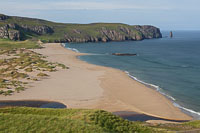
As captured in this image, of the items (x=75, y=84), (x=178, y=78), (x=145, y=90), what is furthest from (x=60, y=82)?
(x=178, y=78)

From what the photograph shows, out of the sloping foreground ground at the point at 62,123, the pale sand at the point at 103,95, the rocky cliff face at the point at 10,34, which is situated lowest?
the pale sand at the point at 103,95

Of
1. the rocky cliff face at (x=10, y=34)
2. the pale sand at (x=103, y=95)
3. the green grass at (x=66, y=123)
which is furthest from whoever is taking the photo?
the rocky cliff face at (x=10, y=34)

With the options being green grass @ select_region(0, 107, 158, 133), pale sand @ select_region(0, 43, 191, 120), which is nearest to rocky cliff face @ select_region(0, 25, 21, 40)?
pale sand @ select_region(0, 43, 191, 120)

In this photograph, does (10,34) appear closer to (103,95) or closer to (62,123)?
(103,95)

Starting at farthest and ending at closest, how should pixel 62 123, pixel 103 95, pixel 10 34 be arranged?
pixel 10 34
pixel 103 95
pixel 62 123

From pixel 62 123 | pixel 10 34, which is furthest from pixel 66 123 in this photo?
pixel 10 34

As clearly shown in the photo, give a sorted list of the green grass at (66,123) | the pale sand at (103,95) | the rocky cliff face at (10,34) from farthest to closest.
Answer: the rocky cliff face at (10,34) < the pale sand at (103,95) < the green grass at (66,123)

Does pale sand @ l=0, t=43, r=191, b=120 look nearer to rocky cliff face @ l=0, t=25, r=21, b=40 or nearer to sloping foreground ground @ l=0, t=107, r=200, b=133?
sloping foreground ground @ l=0, t=107, r=200, b=133

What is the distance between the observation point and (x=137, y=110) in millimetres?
40031

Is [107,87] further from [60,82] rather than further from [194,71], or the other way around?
[194,71]

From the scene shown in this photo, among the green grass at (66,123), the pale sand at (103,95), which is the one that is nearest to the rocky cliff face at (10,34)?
the pale sand at (103,95)

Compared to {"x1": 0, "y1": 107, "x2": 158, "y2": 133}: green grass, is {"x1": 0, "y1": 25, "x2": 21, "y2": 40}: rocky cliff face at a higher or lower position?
higher

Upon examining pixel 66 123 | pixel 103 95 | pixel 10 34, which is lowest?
pixel 103 95

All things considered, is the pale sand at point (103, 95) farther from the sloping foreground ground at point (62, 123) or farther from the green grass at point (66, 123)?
the green grass at point (66, 123)
